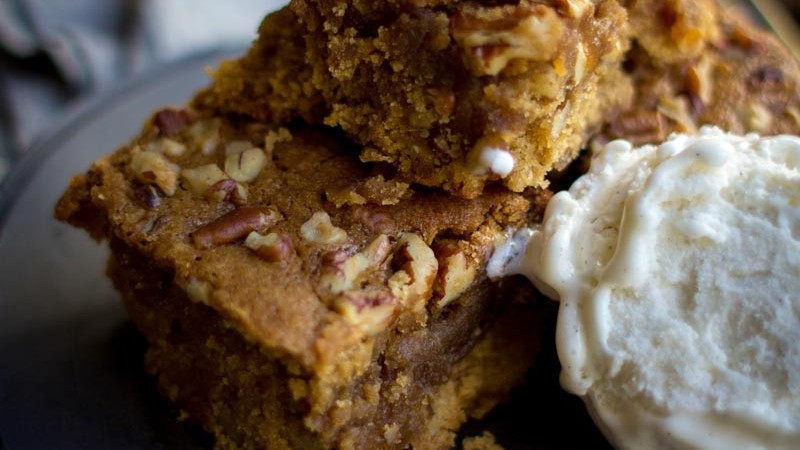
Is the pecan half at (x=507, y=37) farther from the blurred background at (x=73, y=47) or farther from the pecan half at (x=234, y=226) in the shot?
the blurred background at (x=73, y=47)

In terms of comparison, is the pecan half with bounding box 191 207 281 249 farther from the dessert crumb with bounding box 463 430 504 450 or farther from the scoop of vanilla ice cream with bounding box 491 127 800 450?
the dessert crumb with bounding box 463 430 504 450

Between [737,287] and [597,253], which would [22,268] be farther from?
[737,287]

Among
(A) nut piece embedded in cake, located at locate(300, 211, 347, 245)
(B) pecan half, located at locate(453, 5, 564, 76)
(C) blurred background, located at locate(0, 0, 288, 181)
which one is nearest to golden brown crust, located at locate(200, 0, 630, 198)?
(B) pecan half, located at locate(453, 5, 564, 76)

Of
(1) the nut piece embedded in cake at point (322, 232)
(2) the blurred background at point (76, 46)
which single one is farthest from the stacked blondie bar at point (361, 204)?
(2) the blurred background at point (76, 46)

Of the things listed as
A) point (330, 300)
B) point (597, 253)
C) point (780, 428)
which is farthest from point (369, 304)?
point (780, 428)

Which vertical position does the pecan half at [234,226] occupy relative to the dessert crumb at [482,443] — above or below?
above
